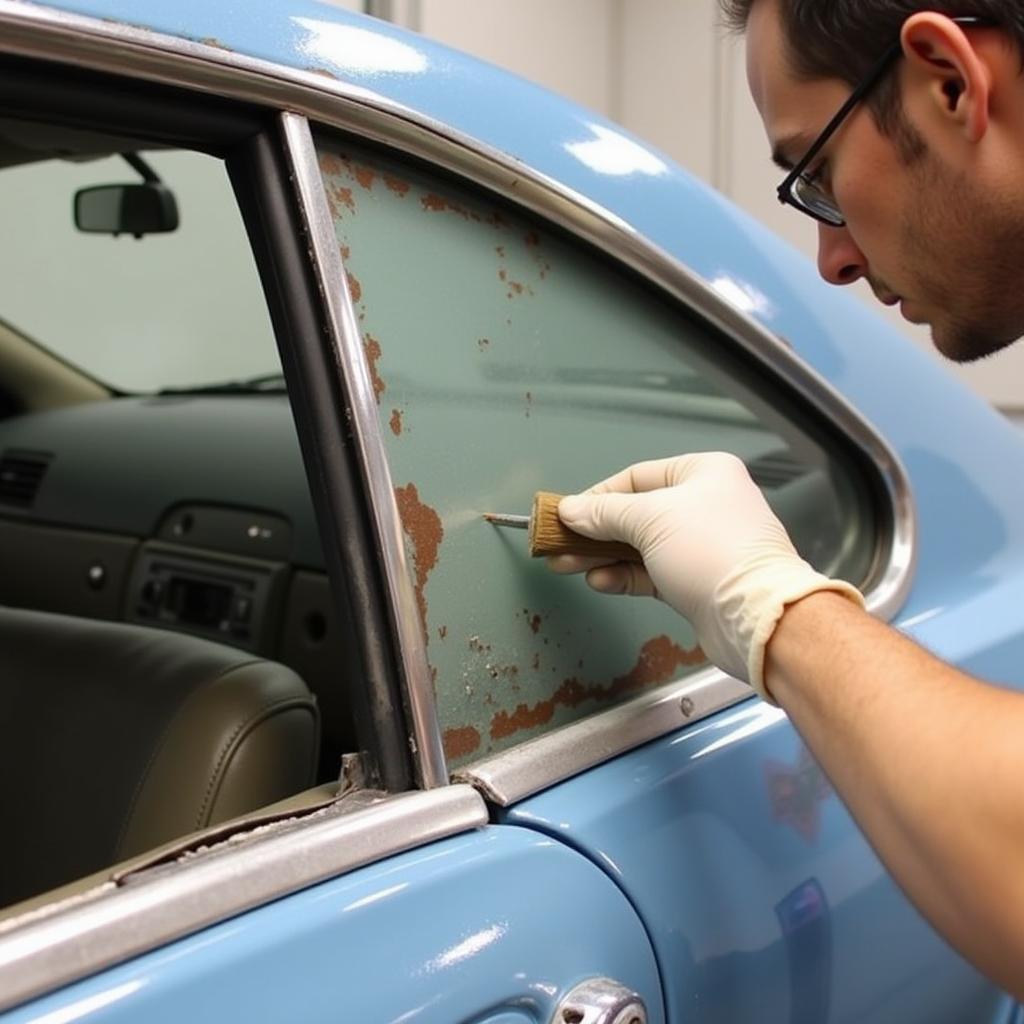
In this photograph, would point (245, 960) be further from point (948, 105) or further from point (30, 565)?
point (30, 565)

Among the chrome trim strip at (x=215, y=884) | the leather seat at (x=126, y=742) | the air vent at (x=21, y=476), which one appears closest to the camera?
the chrome trim strip at (x=215, y=884)

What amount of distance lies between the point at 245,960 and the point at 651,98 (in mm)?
5142

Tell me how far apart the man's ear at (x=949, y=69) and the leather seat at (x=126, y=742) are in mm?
780

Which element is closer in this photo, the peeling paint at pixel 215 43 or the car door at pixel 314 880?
the car door at pixel 314 880

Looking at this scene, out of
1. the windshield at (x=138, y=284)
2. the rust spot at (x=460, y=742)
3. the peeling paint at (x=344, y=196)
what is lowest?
the rust spot at (x=460, y=742)

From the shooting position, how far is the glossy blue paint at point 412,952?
72 centimetres

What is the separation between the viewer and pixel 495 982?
0.83m

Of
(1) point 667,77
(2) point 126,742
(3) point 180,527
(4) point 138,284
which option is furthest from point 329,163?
(1) point 667,77

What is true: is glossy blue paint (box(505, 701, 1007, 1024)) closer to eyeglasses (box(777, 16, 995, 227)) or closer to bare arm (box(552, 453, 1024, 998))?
bare arm (box(552, 453, 1024, 998))

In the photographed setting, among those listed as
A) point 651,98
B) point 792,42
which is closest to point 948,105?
point 792,42

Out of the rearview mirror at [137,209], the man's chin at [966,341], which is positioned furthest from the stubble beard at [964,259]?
the rearview mirror at [137,209]

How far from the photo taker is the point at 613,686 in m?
1.11

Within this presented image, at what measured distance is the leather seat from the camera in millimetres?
1124

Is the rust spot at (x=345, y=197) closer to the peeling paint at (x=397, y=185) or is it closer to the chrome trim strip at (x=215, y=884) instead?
the peeling paint at (x=397, y=185)
